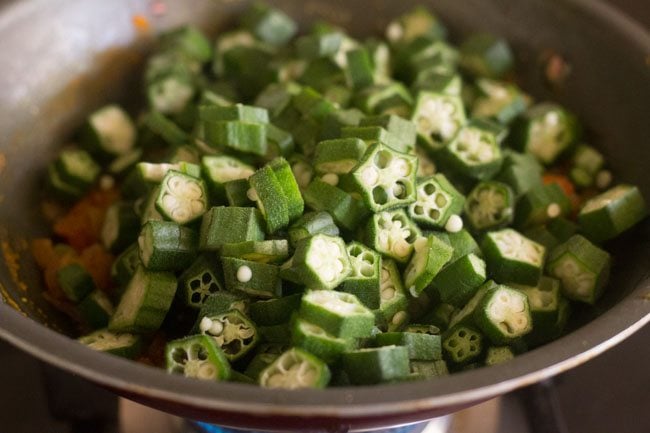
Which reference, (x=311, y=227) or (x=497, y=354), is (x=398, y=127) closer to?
(x=311, y=227)

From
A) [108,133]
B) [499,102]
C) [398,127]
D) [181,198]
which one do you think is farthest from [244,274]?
[499,102]

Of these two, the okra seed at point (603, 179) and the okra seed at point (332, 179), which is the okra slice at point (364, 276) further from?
the okra seed at point (603, 179)

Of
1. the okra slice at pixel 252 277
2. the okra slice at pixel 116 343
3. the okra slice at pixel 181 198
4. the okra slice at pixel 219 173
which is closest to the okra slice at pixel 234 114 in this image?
the okra slice at pixel 219 173

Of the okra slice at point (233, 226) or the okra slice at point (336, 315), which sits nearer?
the okra slice at point (336, 315)

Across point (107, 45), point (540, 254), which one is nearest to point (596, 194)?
point (540, 254)

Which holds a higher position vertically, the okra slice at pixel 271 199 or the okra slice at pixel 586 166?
the okra slice at pixel 271 199
